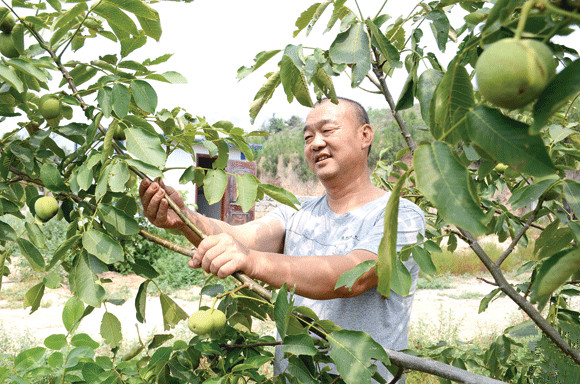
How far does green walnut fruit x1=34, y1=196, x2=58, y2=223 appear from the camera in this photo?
4.42 ft

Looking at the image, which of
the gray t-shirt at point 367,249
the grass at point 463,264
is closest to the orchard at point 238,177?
the gray t-shirt at point 367,249

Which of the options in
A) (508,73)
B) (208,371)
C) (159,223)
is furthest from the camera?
(159,223)

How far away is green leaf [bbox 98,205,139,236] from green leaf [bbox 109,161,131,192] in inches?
5.2

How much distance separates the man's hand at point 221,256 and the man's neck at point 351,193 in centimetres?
95

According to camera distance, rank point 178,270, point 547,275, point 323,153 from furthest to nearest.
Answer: point 178,270, point 323,153, point 547,275

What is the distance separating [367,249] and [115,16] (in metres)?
1.04

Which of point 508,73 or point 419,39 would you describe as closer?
point 508,73

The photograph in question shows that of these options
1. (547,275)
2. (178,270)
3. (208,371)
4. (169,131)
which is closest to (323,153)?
(169,131)

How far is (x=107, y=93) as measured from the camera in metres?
1.17

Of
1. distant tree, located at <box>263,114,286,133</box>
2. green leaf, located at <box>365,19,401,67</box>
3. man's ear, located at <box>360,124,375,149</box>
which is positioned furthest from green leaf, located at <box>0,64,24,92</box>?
distant tree, located at <box>263,114,286,133</box>

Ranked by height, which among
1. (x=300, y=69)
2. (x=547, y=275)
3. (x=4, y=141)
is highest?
(x=300, y=69)

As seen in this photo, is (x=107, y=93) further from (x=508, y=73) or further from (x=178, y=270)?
(x=178, y=270)

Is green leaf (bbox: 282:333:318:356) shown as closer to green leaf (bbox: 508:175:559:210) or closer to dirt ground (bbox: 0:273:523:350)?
green leaf (bbox: 508:175:559:210)

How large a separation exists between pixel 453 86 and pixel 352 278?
0.59m
